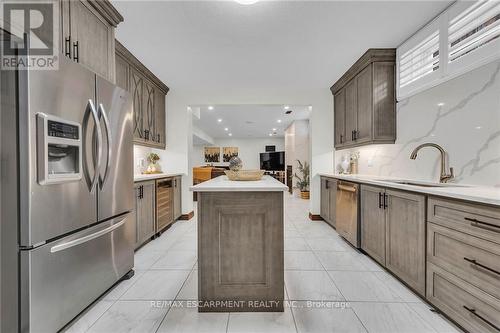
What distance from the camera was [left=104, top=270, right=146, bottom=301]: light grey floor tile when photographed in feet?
6.15

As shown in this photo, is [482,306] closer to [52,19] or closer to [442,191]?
[442,191]

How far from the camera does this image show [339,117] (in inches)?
158

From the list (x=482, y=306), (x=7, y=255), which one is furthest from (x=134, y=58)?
(x=482, y=306)

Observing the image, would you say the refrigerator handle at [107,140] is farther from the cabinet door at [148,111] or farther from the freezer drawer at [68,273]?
the cabinet door at [148,111]

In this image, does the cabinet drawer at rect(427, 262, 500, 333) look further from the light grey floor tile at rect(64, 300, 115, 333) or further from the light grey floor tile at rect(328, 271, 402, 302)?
the light grey floor tile at rect(64, 300, 115, 333)

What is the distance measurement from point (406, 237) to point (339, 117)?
2.55 metres

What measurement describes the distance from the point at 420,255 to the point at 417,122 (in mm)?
1534

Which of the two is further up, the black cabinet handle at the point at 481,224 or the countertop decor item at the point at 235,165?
the countertop decor item at the point at 235,165

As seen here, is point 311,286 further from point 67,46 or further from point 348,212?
point 67,46

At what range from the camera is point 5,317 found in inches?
47.7

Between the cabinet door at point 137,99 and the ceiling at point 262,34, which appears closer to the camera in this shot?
the ceiling at point 262,34

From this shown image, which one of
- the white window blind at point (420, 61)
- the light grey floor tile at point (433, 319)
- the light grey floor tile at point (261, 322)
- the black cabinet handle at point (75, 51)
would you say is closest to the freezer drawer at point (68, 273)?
the light grey floor tile at point (261, 322)

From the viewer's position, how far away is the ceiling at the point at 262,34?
207 cm

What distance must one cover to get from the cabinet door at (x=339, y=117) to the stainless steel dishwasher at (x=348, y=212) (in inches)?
40.2
